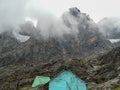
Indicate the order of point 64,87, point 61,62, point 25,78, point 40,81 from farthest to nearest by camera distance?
point 61,62
point 25,78
point 40,81
point 64,87

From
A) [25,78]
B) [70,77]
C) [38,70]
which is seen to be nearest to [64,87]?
[70,77]

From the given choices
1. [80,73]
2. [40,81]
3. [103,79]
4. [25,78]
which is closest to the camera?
[40,81]

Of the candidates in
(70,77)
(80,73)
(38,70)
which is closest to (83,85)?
(70,77)

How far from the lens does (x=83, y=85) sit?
52469 mm

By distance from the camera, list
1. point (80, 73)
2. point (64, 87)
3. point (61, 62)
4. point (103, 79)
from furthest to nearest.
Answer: point (61, 62) → point (80, 73) → point (103, 79) → point (64, 87)

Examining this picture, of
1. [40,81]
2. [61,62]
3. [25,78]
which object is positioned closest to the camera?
[40,81]

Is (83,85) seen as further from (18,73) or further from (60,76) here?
(18,73)

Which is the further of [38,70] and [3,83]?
[38,70]

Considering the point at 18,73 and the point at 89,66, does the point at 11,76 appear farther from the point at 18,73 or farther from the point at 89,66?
the point at 89,66

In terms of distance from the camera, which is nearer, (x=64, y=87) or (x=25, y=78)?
(x=64, y=87)

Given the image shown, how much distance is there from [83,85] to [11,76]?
11299 centimetres

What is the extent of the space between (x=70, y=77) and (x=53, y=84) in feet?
11.0

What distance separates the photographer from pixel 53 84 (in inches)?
2005

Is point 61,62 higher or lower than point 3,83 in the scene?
higher
